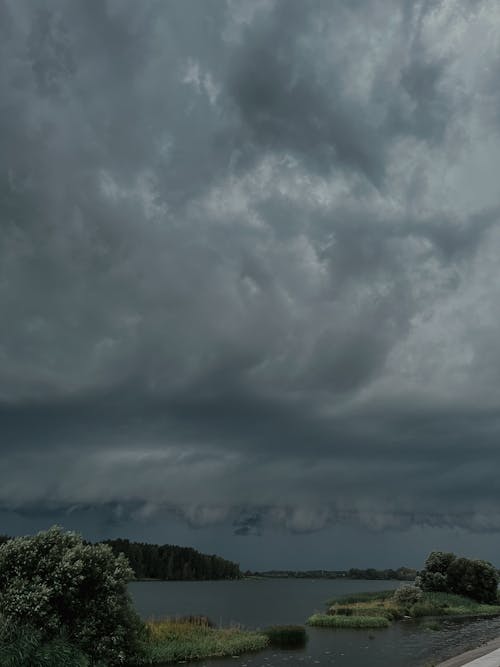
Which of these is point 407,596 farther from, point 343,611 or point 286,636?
point 286,636

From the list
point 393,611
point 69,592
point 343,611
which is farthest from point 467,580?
→ point 69,592

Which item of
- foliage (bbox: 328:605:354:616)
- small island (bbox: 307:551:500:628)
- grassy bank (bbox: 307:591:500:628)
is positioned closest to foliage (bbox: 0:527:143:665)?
grassy bank (bbox: 307:591:500:628)

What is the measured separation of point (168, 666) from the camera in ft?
150

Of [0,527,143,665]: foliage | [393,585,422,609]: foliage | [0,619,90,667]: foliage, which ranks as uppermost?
[0,527,143,665]: foliage

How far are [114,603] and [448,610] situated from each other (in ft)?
239

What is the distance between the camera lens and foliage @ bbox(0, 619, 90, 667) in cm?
3242

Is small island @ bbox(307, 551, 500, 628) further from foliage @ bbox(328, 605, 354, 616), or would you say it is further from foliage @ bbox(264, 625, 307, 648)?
foliage @ bbox(264, 625, 307, 648)

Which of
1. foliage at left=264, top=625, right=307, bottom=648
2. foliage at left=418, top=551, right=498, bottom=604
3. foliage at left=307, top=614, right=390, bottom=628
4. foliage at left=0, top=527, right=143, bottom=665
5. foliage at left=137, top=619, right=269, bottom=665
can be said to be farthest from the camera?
foliage at left=418, top=551, right=498, bottom=604

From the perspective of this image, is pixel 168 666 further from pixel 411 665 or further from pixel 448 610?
pixel 448 610

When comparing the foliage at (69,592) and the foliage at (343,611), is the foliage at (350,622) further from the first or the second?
the foliage at (69,592)

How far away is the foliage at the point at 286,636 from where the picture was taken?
201 feet

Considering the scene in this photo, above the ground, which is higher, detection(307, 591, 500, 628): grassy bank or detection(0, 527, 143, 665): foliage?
detection(0, 527, 143, 665): foliage

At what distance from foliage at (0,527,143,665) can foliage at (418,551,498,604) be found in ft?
284

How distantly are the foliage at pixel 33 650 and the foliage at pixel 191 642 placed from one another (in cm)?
1023
